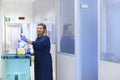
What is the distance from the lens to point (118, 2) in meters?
2.88

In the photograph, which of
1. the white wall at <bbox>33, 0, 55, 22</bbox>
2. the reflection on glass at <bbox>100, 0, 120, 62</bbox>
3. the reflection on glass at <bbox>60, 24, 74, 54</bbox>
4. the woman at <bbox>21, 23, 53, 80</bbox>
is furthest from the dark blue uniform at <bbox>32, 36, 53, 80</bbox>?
the white wall at <bbox>33, 0, 55, 22</bbox>

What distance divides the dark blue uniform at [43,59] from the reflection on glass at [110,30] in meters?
1.43

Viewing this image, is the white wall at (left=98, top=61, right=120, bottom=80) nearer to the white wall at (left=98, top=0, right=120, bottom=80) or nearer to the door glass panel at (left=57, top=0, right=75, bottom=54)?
the white wall at (left=98, top=0, right=120, bottom=80)

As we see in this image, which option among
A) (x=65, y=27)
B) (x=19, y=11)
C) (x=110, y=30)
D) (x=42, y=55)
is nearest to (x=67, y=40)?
(x=65, y=27)

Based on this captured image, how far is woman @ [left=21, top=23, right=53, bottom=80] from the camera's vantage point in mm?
4348

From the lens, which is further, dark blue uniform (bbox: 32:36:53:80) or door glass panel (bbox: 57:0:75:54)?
dark blue uniform (bbox: 32:36:53:80)

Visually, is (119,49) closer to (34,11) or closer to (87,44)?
(87,44)

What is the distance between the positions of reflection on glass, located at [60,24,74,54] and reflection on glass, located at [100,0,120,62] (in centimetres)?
103

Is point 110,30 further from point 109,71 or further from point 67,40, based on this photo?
point 67,40

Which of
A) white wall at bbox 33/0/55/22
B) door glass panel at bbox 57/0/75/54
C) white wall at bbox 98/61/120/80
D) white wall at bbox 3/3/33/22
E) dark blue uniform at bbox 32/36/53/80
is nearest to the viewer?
white wall at bbox 98/61/120/80

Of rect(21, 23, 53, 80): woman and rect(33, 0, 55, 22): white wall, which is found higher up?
rect(33, 0, 55, 22): white wall

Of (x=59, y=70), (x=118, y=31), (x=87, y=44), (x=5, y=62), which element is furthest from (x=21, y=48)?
(x=118, y=31)

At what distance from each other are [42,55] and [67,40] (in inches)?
21.8

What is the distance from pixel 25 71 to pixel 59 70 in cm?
80
